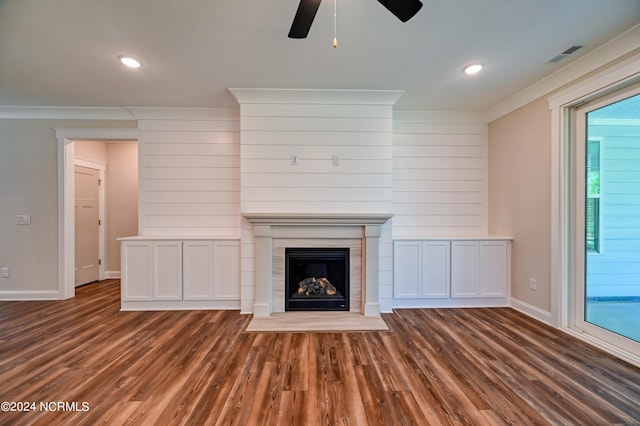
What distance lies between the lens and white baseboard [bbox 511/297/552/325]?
3.01 metres

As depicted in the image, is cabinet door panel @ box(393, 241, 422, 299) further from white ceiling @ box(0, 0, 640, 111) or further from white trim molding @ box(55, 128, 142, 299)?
white trim molding @ box(55, 128, 142, 299)

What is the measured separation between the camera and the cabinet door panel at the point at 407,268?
354 cm

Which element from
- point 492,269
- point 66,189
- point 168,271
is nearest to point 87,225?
point 66,189

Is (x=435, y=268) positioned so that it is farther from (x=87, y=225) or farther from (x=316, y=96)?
(x=87, y=225)

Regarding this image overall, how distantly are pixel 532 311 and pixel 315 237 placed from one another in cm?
271

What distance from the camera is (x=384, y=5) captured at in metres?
1.50

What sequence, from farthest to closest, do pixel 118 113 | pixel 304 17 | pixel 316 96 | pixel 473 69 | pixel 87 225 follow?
pixel 87 225 < pixel 118 113 < pixel 316 96 < pixel 473 69 < pixel 304 17

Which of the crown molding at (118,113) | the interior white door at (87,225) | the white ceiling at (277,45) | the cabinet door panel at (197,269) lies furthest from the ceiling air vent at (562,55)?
the interior white door at (87,225)

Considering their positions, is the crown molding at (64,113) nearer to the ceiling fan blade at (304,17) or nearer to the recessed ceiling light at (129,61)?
the recessed ceiling light at (129,61)

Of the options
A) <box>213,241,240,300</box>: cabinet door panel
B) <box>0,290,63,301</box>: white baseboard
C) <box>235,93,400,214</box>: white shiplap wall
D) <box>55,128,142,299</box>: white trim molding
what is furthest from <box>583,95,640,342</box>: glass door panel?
<box>0,290,63,301</box>: white baseboard

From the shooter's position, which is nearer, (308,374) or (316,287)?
(308,374)

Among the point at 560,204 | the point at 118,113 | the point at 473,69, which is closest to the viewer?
the point at 473,69

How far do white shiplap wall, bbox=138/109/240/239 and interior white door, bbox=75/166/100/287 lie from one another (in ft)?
5.43

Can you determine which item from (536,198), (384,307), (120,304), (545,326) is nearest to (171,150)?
(120,304)
